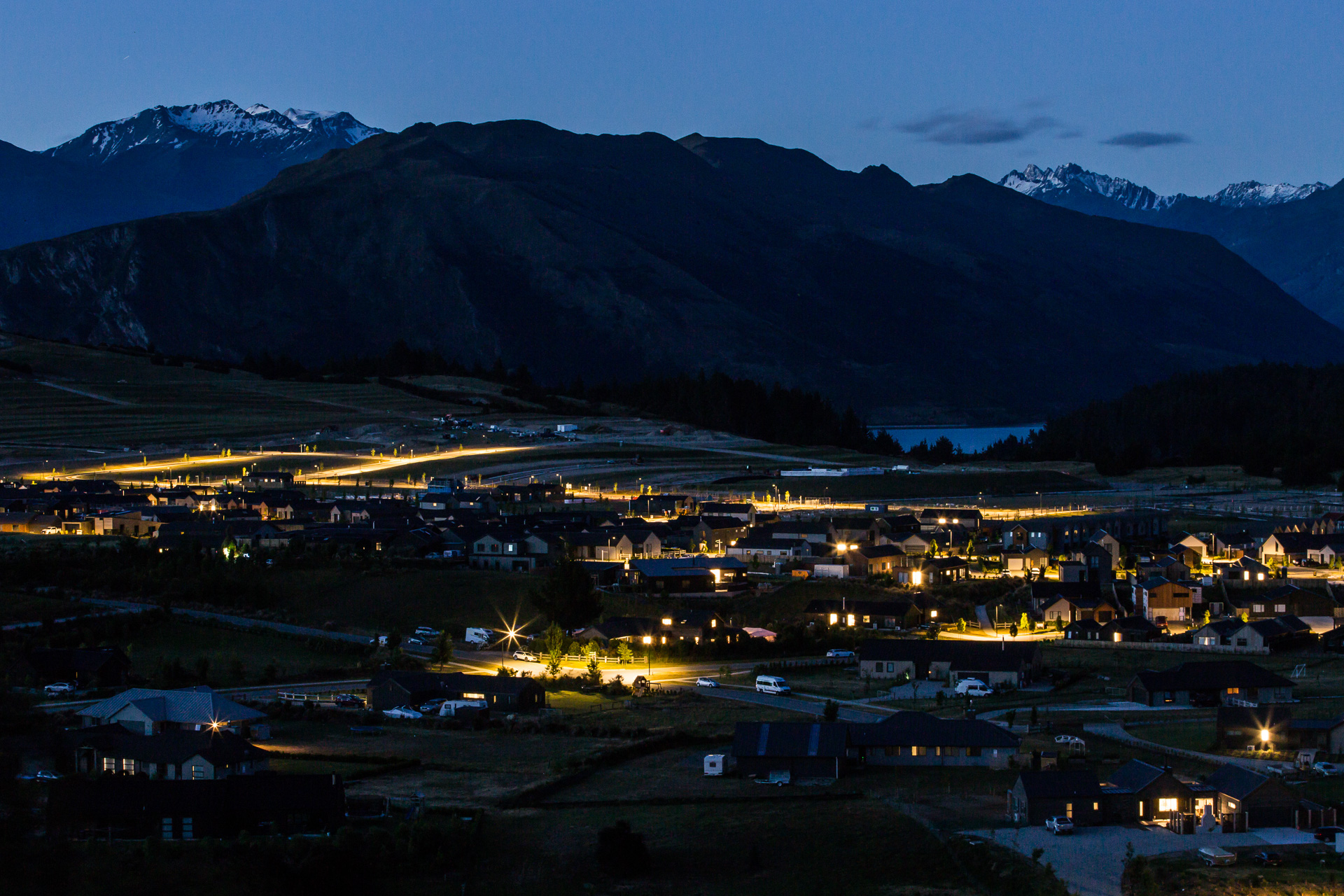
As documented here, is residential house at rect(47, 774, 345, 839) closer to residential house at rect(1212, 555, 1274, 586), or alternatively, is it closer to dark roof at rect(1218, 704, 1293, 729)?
dark roof at rect(1218, 704, 1293, 729)

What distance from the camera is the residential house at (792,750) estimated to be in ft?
84.9

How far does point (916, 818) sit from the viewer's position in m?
22.4

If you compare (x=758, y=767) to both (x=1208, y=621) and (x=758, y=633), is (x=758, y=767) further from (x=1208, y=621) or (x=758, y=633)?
(x=1208, y=621)

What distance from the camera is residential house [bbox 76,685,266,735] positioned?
90.4 ft

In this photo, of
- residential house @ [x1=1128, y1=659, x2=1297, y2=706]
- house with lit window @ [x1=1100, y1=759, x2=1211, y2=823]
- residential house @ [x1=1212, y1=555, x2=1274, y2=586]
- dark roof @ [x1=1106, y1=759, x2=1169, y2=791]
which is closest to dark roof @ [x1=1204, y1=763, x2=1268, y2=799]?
house with lit window @ [x1=1100, y1=759, x2=1211, y2=823]

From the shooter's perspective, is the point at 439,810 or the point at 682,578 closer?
the point at 439,810

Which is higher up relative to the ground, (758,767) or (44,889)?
(44,889)

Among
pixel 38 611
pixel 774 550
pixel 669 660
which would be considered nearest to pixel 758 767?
pixel 669 660

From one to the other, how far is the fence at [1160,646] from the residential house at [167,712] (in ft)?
66.6

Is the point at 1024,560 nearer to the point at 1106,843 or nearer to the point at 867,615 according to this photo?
the point at 867,615

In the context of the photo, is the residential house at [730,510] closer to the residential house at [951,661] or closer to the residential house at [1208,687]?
the residential house at [951,661]

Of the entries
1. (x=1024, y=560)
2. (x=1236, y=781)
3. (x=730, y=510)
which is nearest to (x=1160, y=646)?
(x=1024, y=560)

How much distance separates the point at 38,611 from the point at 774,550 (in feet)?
73.5

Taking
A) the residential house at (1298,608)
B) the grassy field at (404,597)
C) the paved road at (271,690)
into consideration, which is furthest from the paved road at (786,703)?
the residential house at (1298,608)
